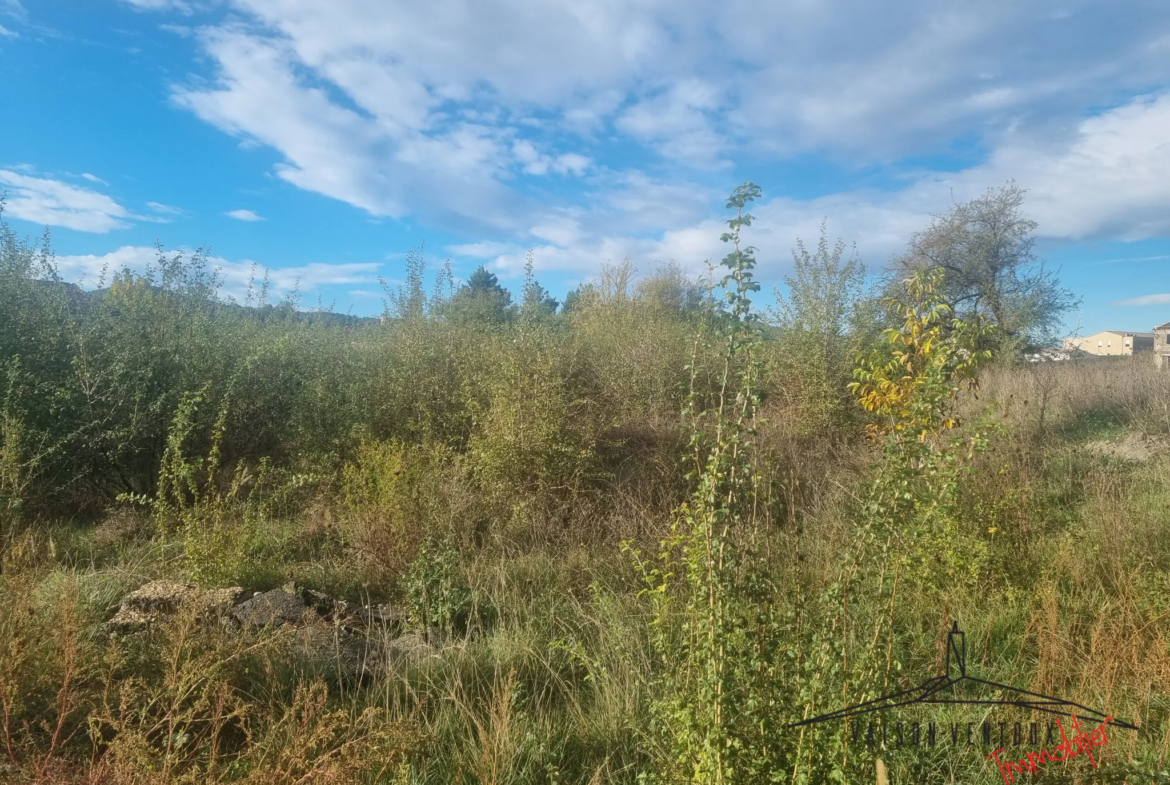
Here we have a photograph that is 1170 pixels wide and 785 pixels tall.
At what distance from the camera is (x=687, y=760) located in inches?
75.0

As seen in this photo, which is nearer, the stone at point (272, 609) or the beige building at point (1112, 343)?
the stone at point (272, 609)

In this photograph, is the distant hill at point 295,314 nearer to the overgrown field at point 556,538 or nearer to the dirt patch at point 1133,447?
the overgrown field at point 556,538

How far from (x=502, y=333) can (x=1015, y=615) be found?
6739 mm

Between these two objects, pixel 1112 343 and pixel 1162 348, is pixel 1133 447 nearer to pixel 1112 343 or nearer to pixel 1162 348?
pixel 1162 348

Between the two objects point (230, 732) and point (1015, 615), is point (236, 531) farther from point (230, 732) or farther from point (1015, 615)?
point (1015, 615)

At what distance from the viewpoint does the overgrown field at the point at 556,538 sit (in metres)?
2.03

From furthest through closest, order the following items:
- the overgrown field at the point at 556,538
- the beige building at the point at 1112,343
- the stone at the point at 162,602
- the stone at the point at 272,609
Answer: the beige building at the point at 1112,343
the stone at the point at 272,609
the stone at the point at 162,602
the overgrown field at the point at 556,538

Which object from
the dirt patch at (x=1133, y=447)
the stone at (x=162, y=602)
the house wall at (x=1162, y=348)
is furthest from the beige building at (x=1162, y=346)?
the stone at (x=162, y=602)

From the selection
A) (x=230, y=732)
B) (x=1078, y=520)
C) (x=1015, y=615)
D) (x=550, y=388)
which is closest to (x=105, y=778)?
(x=230, y=732)

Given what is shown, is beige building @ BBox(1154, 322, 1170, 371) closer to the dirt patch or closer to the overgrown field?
the overgrown field

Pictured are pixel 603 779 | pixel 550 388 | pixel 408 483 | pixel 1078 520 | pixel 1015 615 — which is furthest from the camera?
pixel 550 388

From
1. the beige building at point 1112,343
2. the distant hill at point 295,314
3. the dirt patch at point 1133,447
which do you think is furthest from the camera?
the beige building at point 1112,343

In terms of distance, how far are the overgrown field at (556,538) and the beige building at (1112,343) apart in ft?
13.1

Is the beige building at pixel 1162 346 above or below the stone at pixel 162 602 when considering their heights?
above
